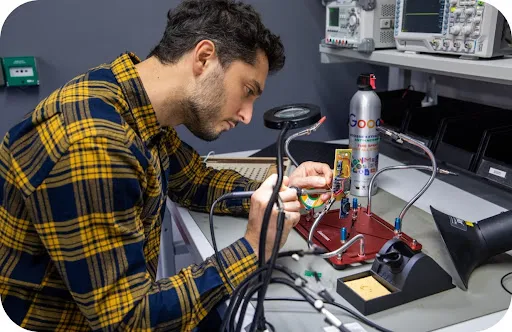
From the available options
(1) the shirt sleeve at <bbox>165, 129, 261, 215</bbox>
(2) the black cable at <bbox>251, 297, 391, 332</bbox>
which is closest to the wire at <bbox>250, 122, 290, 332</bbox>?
(2) the black cable at <bbox>251, 297, 391, 332</bbox>

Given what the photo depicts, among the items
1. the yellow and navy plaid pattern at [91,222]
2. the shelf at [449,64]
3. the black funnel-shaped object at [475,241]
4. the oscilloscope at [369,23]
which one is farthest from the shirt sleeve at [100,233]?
the oscilloscope at [369,23]

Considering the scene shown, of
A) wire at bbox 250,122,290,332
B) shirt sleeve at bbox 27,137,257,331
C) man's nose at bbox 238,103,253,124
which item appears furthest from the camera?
man's nose at bbox 238,103,253,124

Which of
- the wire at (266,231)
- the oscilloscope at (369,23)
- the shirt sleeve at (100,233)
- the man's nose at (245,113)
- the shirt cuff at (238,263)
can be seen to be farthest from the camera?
the oscilloscope at (369,23)

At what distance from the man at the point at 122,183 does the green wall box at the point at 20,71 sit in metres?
0.88

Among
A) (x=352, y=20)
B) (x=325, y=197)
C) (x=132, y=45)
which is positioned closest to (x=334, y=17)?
(x=352, y=20)

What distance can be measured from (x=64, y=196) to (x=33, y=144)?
0.45 ft

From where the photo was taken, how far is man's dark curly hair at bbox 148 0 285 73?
104 cm

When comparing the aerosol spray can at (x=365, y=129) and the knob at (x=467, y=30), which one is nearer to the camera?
the knob at (x=467, y=30)

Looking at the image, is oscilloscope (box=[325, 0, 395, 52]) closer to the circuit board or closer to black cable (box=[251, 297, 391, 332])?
the circuit board

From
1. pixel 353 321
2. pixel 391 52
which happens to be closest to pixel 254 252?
pixel 353 321

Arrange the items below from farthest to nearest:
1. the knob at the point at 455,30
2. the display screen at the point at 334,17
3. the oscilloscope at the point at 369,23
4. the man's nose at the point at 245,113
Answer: the display screen at the point at 334,17, the oscilloscope at the point at 369,23, the knob at the point at 455,30, the man's nose at the point at 245,113

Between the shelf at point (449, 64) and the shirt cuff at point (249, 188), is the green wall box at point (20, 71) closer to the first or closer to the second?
the shirt cuff at point (249, 188)

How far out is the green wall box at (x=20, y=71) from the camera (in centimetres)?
173

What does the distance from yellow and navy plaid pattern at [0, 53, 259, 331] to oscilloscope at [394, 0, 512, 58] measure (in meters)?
0.79
